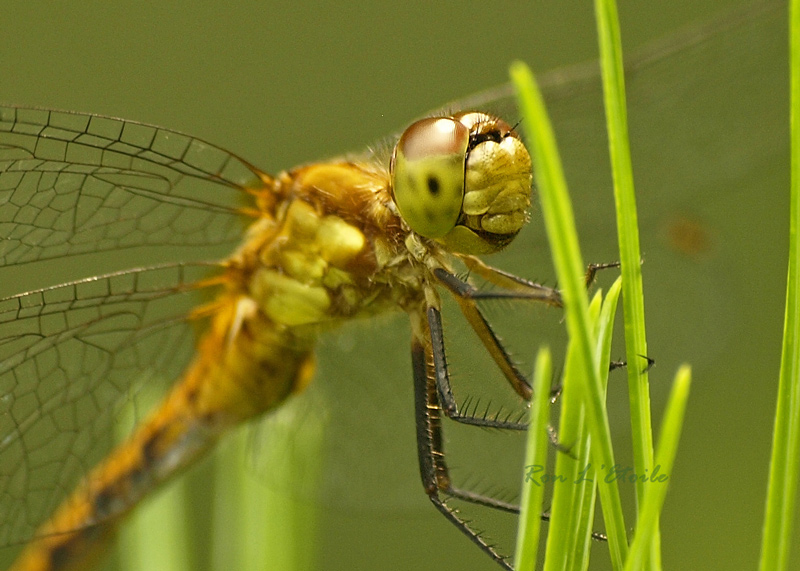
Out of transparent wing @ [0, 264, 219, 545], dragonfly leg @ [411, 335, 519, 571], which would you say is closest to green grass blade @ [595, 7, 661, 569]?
dragonfly leg @ [411, 335, 519, 571]

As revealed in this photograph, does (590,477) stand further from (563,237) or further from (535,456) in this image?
(563,237)

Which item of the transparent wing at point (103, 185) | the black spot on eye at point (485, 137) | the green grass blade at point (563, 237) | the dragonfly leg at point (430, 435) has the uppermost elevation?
the black spot on eye at point (485, 137)

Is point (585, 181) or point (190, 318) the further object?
point (585, 181)

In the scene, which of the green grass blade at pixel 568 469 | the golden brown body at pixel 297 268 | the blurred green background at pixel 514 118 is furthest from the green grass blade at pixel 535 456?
the blurred green background at pixel 514 118

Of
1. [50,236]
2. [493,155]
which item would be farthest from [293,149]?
[493,155]

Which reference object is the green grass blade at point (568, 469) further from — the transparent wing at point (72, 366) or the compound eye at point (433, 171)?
the transparent wing at point (72, 366)

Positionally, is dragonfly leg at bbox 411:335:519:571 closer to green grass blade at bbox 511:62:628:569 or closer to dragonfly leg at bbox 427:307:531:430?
dragonfly leg at bbox 427:307:531:430

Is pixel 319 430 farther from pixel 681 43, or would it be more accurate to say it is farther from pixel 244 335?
pixel 681 43

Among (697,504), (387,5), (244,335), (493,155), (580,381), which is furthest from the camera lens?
(387,5)
